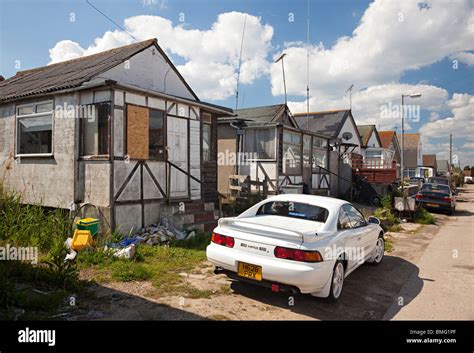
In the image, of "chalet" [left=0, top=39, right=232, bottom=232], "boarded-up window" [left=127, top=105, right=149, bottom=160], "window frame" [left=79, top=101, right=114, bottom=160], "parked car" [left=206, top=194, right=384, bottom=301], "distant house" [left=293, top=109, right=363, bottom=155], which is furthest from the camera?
"distant house" [left=293, top=109, right=363, bottom=155]

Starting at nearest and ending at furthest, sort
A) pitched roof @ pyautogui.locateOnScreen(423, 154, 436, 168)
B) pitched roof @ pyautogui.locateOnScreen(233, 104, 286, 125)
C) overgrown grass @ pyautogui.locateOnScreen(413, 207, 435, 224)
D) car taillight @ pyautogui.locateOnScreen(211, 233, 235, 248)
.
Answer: car taillight @ pyautogui.locateOnScreen(211, 233, 235, 248)
overgrown grass @ pyautogui.locateOnScreen(413, 207, 435, 224)
pitched roof @ pyautogui.locateOnScreen(233, 104, 286, 125)
pitched roof @ pyautogui.locateOnScreen(423, 154, 436, 168)


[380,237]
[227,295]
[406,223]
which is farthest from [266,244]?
[406,223]

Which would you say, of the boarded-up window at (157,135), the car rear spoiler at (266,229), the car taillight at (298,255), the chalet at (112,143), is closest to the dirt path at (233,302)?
the car taillight at (298,255)

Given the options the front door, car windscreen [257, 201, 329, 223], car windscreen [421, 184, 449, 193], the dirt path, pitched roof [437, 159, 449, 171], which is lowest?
the dirt path

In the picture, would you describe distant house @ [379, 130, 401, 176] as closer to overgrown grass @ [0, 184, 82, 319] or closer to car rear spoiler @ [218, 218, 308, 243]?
car rear spoiler @ [218, 218, 308, 243]

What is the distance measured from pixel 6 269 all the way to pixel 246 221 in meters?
3.94

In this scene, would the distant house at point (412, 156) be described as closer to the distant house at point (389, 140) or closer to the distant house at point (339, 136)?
the distant house at point (389, 140)

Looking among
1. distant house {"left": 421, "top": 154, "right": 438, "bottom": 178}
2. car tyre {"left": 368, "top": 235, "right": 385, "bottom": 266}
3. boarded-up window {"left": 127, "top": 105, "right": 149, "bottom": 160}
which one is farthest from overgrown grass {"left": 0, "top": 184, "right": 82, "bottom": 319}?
distant house {"left": 421, "top": 154, "right": 438, "bottom": 178}

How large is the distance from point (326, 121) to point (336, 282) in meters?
24.9

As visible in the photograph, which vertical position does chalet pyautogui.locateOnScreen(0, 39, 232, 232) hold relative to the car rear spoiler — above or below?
above

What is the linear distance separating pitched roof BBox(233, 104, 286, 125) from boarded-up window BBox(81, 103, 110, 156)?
9982 mm

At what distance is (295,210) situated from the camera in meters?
5.44

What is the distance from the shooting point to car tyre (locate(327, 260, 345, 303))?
14.6ft
